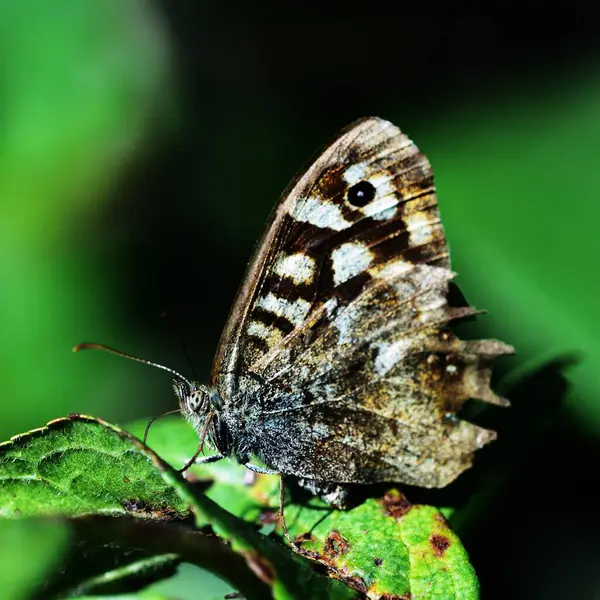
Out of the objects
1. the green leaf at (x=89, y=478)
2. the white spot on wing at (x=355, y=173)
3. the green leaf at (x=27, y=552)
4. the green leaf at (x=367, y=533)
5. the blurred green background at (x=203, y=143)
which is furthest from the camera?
the blurred green background at (x=203, y=143)

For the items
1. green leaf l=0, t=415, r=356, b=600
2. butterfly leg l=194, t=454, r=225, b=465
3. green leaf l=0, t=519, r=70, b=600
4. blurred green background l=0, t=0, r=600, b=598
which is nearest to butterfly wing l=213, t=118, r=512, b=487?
butterfly leg l=194, t=454, r=225, b=465

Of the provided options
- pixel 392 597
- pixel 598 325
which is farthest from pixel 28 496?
pixel 598 325

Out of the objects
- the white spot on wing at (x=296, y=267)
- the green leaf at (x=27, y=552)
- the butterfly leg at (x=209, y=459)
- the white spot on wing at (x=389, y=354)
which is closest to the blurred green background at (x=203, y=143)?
the white spot on wing at (x=389, y=354)

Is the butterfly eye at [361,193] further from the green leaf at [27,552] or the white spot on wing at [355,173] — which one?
the green leaf at [27,552]

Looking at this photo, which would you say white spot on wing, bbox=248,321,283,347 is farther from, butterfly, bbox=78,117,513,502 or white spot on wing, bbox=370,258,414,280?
white spot on wing, bbox=370,258,414,280

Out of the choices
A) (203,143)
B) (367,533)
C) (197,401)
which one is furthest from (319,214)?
(203,143)

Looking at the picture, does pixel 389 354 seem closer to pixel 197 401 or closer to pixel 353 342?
pixel 353 342

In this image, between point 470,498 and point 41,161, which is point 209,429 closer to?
point 470,498
